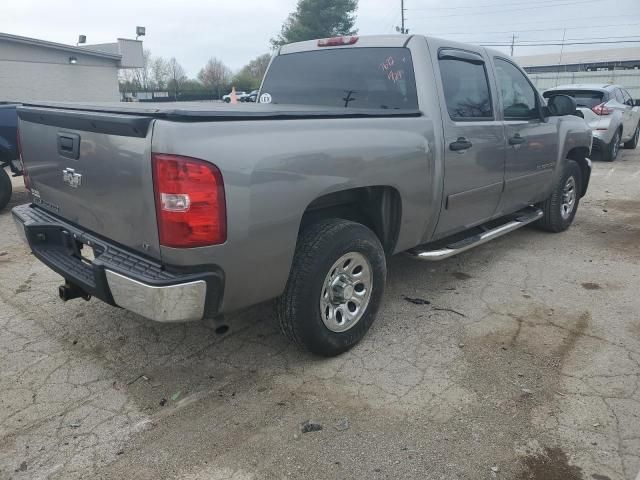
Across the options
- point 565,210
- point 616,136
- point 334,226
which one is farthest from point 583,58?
point 334,226

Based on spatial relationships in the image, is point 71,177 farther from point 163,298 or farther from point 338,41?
point 338,41

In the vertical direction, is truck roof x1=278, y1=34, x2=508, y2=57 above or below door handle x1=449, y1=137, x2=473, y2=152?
above

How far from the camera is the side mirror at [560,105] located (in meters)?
5.09

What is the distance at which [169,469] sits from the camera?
2.37 meters

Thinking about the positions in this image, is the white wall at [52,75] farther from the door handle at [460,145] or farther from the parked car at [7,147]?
the door handle at [460,145]

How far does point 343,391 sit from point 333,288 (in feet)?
1.98

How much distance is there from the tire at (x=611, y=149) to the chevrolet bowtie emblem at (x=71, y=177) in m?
12.0

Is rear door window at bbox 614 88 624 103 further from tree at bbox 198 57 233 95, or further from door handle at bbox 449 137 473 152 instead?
tree at bbox 198 57 233 95

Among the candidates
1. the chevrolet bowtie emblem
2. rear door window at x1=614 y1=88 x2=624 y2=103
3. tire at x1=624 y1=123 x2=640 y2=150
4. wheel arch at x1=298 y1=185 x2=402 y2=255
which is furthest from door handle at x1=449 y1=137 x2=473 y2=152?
tire at x1=624 y1=123 x2=640 y2=150

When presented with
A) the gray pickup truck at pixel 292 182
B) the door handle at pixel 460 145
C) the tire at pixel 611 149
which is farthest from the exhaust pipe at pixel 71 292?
the tire at pixel 611 149

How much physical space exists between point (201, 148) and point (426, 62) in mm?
2079

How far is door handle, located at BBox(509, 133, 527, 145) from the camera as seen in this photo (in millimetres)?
4455

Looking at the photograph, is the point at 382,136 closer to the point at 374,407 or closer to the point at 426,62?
the point at 426,62

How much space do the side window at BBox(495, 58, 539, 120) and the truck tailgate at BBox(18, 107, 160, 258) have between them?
3.26 m
